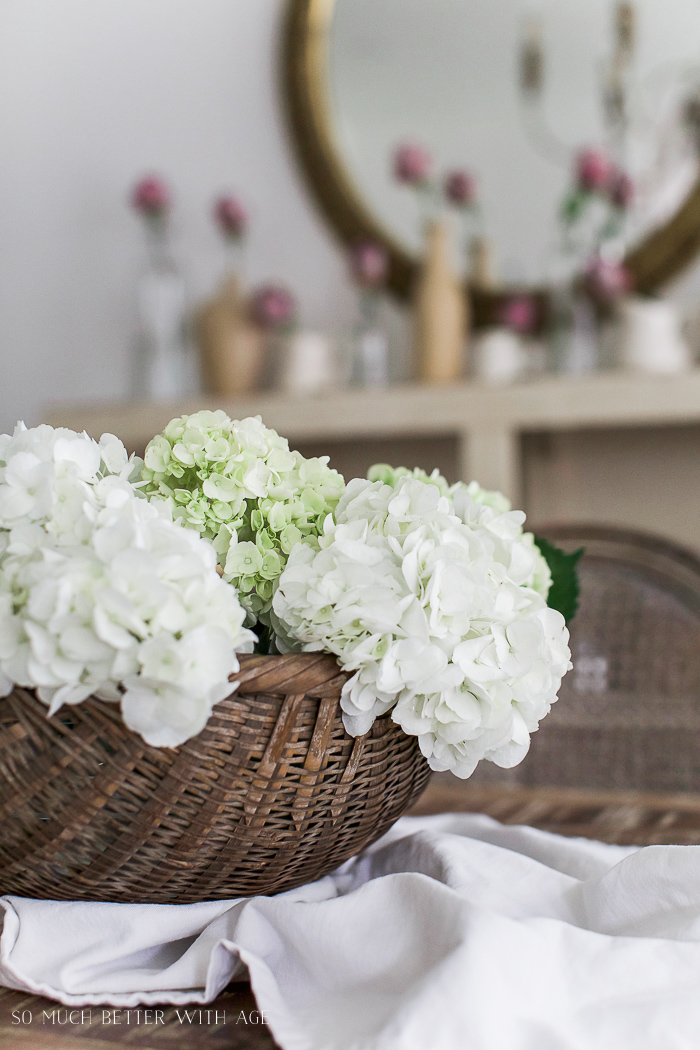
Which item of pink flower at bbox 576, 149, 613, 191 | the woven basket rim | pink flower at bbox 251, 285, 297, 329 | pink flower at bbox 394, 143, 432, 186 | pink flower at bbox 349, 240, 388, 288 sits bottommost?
the woven basket rim

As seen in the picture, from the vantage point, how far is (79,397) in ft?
8.21

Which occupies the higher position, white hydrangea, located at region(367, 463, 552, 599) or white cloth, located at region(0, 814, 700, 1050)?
white hydrangea, located at region(367, 463, 552, 599)

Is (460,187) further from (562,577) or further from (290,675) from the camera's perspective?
(290,675)

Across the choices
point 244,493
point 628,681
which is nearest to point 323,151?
point 628,681

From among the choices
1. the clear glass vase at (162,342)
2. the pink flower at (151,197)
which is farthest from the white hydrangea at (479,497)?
the pink flower at (151,197)

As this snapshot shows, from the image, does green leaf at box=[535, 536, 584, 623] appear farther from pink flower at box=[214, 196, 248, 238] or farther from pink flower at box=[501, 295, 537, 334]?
pink flower at box=[214, 196, 248, 238]

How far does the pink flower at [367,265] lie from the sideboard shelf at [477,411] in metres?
0.23

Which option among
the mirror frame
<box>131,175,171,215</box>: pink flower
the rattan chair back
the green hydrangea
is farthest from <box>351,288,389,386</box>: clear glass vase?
the green hydrangea

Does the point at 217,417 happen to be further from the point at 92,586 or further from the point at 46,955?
the point at 46,955

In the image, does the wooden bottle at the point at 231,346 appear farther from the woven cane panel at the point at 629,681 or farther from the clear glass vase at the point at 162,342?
the woven cane panel at the point at 629,681

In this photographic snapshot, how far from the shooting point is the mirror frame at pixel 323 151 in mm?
2189

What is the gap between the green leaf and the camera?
793 millimetres

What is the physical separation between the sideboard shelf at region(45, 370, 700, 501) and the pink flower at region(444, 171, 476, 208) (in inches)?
16.6

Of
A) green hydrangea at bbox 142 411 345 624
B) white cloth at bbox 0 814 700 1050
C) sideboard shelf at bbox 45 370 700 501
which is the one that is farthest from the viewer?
sideboard shelf at bbox 45 370 700 501
